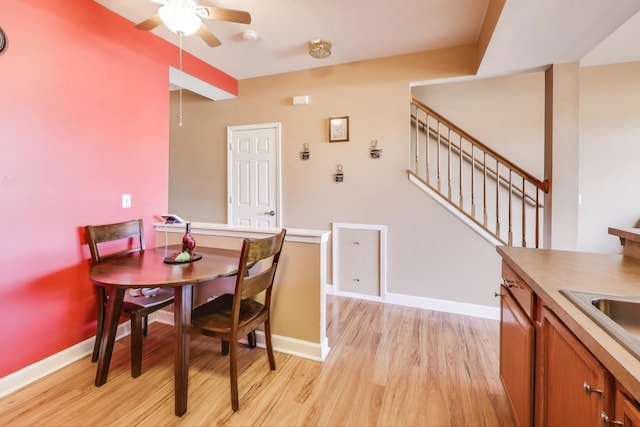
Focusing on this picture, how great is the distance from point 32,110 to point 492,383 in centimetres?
343

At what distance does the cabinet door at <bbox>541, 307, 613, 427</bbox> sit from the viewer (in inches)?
28.9

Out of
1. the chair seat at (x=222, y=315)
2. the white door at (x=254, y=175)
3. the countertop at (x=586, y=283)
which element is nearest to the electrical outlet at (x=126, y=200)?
the chair seat at (x=222, y=315)

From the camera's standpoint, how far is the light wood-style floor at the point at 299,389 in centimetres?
154

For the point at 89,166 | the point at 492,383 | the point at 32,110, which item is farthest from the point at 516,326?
the point at 32,110

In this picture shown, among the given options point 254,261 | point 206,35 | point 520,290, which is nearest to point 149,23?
point 206,35

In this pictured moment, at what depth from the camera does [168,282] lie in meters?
1.46

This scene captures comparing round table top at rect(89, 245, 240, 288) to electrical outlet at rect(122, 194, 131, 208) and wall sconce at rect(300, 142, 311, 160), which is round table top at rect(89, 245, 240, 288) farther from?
wall sconce at rect(300, 142, 311, 160)

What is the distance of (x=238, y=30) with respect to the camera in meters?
2.61

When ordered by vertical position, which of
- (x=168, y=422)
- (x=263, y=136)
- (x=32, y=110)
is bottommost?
(x=168, y=422)

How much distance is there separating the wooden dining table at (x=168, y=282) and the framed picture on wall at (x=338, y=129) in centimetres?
203

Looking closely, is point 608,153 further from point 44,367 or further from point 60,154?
point 44,367

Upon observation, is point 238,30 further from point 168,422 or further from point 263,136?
point 168,422

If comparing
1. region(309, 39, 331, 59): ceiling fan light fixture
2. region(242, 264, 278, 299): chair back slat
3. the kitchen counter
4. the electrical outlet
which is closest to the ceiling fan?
region(309, 39, 331, 59): ceiling fan light fixture

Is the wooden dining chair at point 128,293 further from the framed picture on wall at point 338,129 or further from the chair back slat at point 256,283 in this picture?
the framed picture on wall at point 338,129
